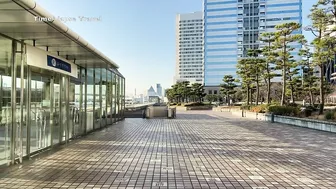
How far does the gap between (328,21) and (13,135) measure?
55.6ft

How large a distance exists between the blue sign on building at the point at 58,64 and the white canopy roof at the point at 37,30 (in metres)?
0.32

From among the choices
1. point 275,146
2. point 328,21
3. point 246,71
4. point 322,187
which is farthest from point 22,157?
point 246,71

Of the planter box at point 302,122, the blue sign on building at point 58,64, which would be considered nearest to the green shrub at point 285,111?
the planter box at point 302,122

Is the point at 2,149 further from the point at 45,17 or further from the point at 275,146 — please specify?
the point at 275,146

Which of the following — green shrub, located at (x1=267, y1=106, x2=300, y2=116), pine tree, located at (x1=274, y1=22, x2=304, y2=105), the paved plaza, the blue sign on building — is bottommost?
the paved plaza

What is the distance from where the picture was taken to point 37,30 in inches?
235

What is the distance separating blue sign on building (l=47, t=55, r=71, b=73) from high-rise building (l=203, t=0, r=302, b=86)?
279 feet

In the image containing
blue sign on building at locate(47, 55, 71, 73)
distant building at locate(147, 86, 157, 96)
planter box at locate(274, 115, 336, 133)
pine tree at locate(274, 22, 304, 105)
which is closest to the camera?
blue sign on building at locate(47, 55, 71, 73)

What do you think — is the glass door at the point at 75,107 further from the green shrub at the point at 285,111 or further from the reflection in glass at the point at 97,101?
the green shrub at the point at 285,111

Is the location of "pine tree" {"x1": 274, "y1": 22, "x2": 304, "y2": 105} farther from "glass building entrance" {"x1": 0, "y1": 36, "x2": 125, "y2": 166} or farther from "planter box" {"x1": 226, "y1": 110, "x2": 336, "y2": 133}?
"glass building entrance" {"x1": 0, "y1": 36, "x2": 125, "y2": 166}

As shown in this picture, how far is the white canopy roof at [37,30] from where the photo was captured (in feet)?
15.1

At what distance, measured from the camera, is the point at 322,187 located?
480 cm

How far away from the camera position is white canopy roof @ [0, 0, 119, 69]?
461cm

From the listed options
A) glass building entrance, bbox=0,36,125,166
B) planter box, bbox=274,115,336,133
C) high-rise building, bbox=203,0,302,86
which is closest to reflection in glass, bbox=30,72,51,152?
glass building entrance, bbox=0,36,125,166
